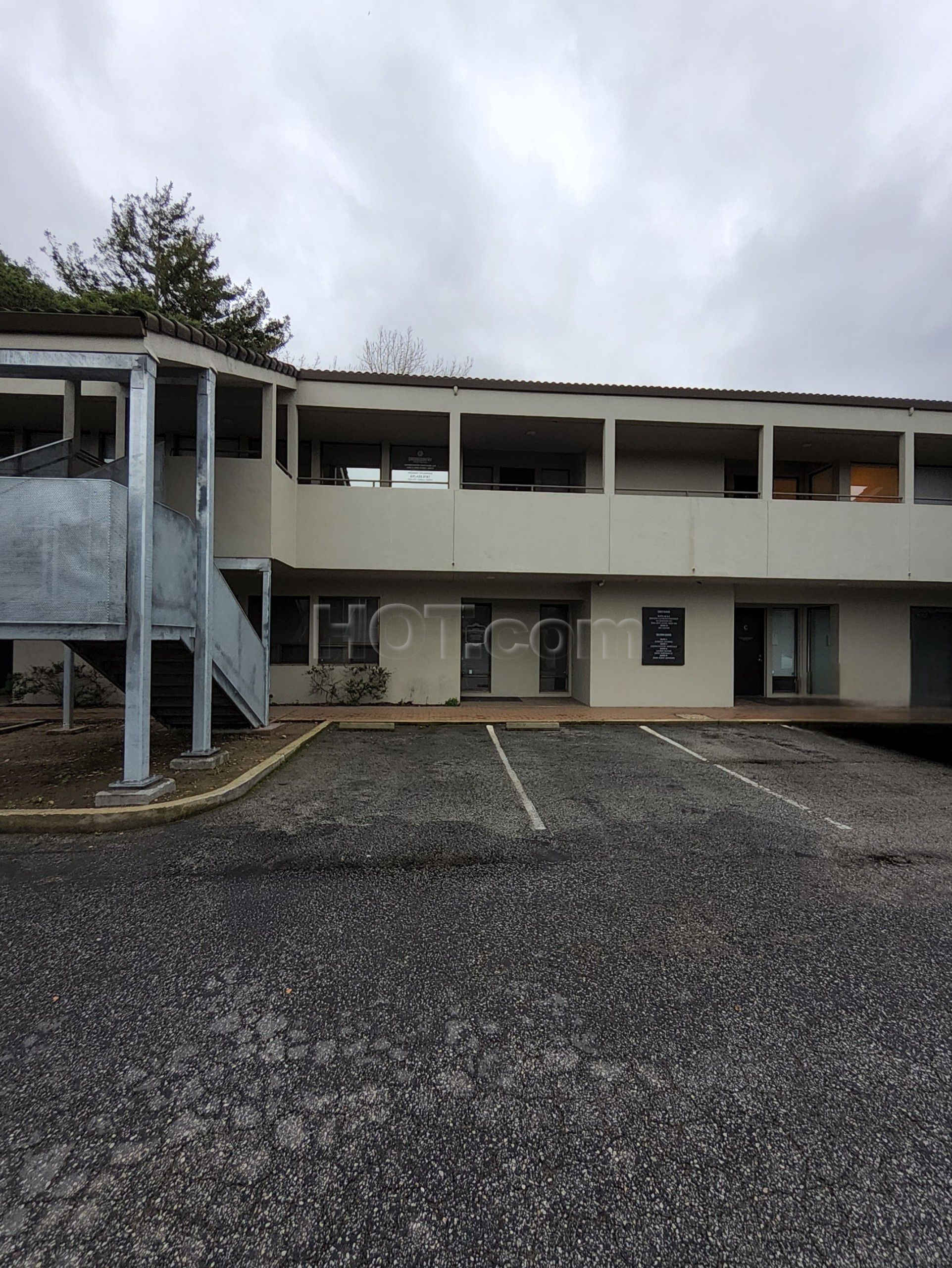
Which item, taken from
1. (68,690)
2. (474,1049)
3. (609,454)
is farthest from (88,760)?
(609,454)

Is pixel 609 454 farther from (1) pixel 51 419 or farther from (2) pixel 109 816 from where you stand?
(1) pixel 51 419

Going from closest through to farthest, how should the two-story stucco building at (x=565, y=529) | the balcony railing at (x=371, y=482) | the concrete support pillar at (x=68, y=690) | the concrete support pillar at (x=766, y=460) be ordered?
1. the concrete support pillar at (x=68, y=690)
2. the two-story stucco building at (x=565, y=529)
3. the concrete support pillar at (x=766, y=460)
4. the balcony railing at (x=371, y=482)

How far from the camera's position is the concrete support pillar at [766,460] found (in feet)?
36.1

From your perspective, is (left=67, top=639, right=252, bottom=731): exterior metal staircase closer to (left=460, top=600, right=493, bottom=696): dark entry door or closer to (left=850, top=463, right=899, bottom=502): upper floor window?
(left=460, top=600, right=493, bottom=696): dark entry door

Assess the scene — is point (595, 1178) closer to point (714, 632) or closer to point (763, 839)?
point (763, 839)

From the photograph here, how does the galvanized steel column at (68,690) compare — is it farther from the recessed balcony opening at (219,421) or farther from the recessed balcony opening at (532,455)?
the recessed balcony opening at (532,455)

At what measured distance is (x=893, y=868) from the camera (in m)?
4.18

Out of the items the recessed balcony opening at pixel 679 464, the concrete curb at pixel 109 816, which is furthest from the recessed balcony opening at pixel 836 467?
the concrete curb at pixel 109 816

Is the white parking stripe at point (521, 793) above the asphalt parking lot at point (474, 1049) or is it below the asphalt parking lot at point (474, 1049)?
above

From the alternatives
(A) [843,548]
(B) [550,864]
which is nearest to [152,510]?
(B) [550,864]

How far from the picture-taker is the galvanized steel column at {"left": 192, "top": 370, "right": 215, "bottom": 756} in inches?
243

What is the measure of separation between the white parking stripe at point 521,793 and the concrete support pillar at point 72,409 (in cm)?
767

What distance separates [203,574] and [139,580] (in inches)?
47.4

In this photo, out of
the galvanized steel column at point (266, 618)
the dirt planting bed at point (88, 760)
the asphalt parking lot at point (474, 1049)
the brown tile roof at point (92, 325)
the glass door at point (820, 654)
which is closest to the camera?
the asphalt parking lot at point (474, 1049)
